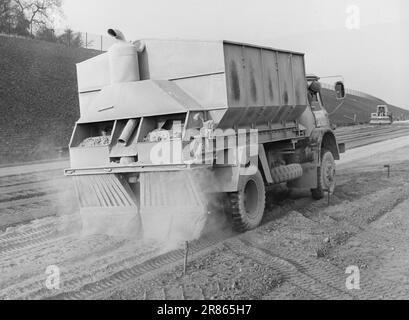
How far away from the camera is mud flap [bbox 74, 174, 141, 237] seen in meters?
7.47

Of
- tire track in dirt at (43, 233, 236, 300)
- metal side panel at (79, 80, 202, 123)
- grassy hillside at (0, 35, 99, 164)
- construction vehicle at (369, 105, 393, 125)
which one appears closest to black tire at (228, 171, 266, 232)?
tire track in dirt at (43, 233, 236, 300)

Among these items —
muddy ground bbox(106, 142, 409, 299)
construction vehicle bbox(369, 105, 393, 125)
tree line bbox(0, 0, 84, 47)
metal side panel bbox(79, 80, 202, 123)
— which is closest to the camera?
muddy ground bbox(106, 142, 409, 299)

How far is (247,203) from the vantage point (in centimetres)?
833

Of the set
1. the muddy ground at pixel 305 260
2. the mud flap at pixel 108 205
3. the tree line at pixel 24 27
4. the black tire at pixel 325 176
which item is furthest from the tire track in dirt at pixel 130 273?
the tree line at pixel 24 27

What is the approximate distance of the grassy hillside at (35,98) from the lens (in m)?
25.6

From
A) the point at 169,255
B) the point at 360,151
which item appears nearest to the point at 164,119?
the point at 169,255

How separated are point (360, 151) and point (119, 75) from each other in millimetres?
16519

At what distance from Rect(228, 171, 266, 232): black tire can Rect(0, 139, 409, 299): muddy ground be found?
0.67ft

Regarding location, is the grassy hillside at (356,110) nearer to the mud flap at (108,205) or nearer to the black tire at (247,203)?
the black tire at (247,203)

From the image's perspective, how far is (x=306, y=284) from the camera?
529 cm

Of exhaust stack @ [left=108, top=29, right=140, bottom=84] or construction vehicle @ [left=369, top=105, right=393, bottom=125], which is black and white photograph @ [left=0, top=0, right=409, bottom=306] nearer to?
exhaust stack @ [left=108, top=29, right=140, bottom=84]

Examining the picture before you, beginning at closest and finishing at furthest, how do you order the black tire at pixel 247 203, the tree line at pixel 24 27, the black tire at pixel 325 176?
the black tire at pixel 247 203
the black tire at pixel 325 176
the tree line at pixel 24 27

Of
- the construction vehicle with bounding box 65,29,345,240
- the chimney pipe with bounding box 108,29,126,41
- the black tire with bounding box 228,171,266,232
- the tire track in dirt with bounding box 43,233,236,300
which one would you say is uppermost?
the chimney pipe with bounding box 108,29,126,41

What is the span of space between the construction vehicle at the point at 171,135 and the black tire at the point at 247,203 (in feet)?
0.06
